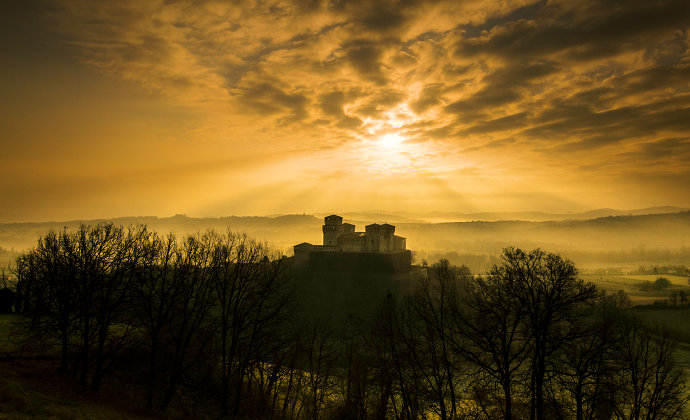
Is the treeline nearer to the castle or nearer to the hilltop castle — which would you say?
the hilltop castle

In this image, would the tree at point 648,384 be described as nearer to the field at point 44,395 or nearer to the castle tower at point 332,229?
the field at point 44,395

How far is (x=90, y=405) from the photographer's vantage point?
18.9 m

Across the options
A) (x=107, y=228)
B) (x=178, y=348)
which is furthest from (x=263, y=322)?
(x=107, y=228)

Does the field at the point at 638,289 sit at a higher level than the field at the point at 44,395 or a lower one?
lower

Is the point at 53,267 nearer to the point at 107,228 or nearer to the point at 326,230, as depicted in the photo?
the point at 107,228

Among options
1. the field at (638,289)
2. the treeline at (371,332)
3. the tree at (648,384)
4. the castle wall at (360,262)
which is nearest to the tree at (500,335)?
the treeline at (371,332)

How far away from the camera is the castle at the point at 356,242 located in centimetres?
8169

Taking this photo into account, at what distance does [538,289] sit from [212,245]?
2173 cm

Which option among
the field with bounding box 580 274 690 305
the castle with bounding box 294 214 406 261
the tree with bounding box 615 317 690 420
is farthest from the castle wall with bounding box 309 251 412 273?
the field with bounding box 580 274 690 305

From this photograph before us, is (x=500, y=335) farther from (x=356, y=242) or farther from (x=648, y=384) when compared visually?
(x=356, y=242)

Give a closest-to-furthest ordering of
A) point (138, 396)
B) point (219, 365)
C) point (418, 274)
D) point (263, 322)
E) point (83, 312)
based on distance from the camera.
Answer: point (83, 312) → point (138, 396) → point (263, 322) → point (219, 365) → point (418, 274)

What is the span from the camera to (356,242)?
82.8m

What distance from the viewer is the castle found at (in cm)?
8169

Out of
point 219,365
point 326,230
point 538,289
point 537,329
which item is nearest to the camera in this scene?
point 537,329
